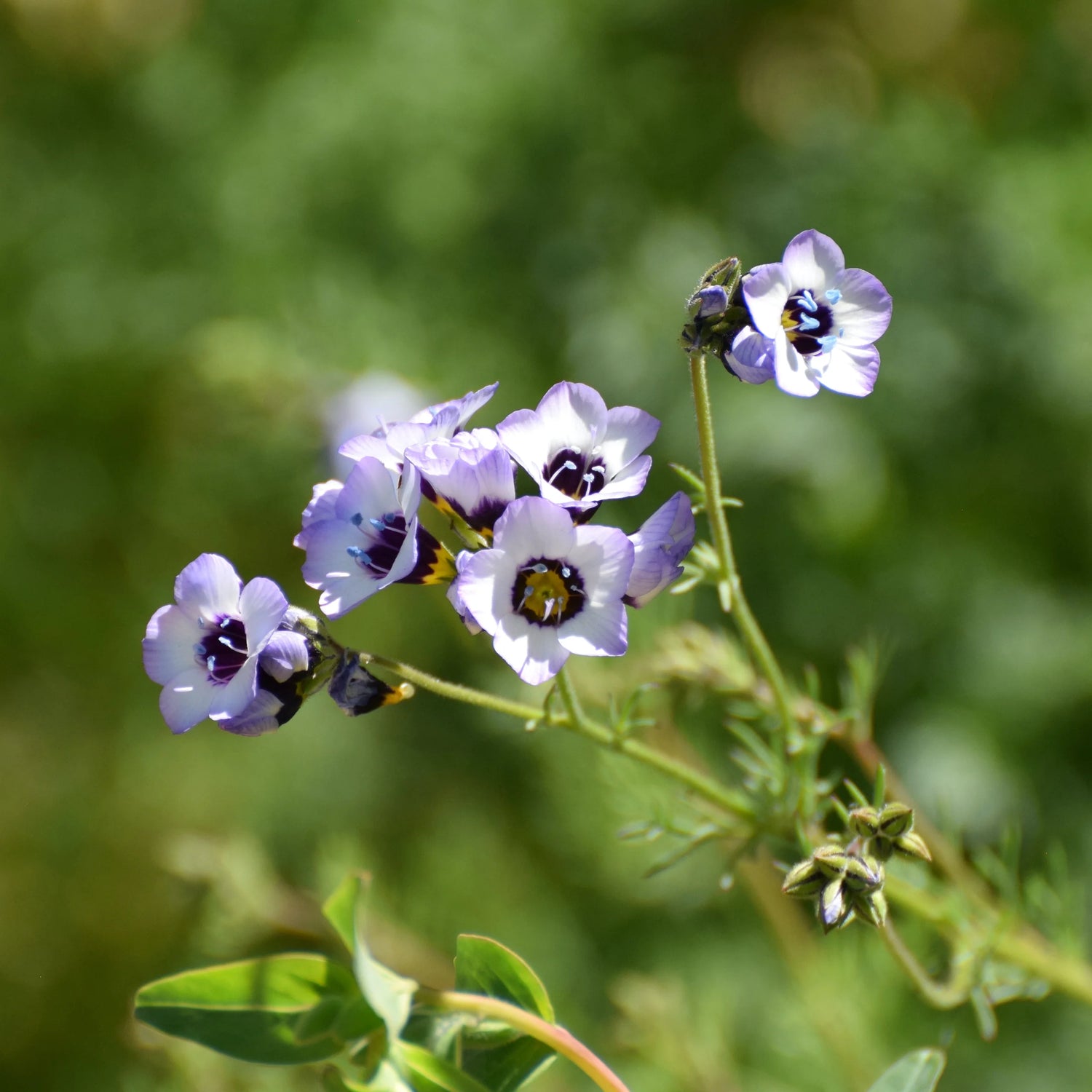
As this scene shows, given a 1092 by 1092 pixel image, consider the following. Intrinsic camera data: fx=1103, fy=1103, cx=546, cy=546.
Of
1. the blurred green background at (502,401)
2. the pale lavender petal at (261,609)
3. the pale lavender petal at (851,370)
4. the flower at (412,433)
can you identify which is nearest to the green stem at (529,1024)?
the pale lavender petal at (261,609)

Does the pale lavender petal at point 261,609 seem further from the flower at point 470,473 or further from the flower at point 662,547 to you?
the flower at point 662,547

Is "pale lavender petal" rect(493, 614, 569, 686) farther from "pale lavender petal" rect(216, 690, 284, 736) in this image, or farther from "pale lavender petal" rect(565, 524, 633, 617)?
"pale lavender petal" rect(216, 690, 284, 736)

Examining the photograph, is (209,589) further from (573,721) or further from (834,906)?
(834,906)

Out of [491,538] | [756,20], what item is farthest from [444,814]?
[756,20]

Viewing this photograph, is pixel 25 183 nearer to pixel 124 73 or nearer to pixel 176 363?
pixel 124 73

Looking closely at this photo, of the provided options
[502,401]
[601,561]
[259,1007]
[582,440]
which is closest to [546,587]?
[601,561]
